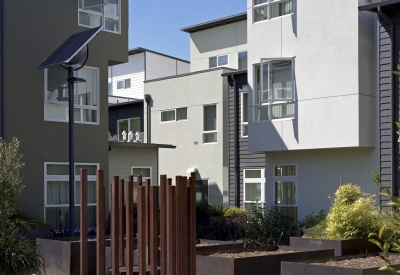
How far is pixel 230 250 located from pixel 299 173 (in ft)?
29.8

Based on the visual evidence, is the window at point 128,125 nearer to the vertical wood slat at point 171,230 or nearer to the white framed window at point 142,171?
the white framed window at point 142,171

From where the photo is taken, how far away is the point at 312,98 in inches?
758

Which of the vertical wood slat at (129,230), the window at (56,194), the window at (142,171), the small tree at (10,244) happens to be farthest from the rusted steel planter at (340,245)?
the window at (142,171)

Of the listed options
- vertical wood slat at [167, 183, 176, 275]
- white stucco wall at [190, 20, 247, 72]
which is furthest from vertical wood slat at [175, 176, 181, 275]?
white stucco wall at [190, 20, 247, 72]

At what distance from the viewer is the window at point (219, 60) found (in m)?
33.7

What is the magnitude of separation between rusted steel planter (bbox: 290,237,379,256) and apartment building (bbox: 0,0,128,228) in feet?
26.5

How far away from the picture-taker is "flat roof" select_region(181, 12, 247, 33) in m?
32.3

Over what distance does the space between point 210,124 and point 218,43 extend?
8375 mm

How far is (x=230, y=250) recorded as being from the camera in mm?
12109

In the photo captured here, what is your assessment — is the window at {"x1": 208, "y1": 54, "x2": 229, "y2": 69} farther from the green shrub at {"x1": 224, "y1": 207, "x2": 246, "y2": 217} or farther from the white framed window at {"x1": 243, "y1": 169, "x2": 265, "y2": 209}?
the green shrub at {"x1": 224, "y1": 207, "x2": 246, "y2": 217}

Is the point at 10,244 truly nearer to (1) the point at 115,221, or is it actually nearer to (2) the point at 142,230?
(1) the point at 115,221

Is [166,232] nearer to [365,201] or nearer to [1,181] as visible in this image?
[1,181]

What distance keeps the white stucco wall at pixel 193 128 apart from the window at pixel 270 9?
5242mm

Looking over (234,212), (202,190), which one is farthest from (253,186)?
(202,190)
